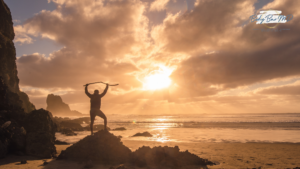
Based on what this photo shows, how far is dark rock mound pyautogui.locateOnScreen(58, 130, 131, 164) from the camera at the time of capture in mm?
8977

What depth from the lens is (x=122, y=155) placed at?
363 inches

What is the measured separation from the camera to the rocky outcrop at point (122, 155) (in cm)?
859

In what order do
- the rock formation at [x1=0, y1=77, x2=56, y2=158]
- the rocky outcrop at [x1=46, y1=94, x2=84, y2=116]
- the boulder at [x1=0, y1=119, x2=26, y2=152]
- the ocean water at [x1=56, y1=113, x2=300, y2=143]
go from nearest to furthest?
the boulder at [x1=0, y1=119, x2=26, y2=152] → the rock formation at [x1=0, y1=77, x2=56, y2=158] → the ocean water at [x1=56, y1=113, x2=300, y2=143] → the rocky outcrop at [x1=46, y1=94, x2=84, y2=116]

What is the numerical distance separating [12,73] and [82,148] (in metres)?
21.6

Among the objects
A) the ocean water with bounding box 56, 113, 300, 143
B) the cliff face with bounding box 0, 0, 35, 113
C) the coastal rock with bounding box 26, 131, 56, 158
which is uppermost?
the cliff face with bounding box 0, 0, 35, 113

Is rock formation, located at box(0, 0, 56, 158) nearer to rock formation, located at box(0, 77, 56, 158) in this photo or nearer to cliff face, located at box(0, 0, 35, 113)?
rock formation, located at box(0, 77, 56, 158)

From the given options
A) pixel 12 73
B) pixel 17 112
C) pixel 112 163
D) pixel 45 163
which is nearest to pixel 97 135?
pixel 112 163

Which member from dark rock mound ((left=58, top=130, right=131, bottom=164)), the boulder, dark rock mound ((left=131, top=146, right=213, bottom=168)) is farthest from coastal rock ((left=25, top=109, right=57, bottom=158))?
dark rock mound ((left=131, top=146, right=213, bottom=168))

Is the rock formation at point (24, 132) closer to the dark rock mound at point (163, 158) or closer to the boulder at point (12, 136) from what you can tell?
the boulder at point (12, 136)

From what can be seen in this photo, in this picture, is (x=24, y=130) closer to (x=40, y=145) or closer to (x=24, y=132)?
(x=24, y=132)

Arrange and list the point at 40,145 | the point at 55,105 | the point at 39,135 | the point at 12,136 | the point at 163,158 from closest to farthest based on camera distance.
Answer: the point at 163,158 → the point at 12,136 → the point at 40,145 → the point at 39,135 → the point at 55,105

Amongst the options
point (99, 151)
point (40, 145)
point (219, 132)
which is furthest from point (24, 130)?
point (219, 132)

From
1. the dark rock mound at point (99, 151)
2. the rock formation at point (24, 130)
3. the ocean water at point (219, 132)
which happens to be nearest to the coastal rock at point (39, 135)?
the rock formation at point (24, 130)

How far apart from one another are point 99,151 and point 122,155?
4.28ft
